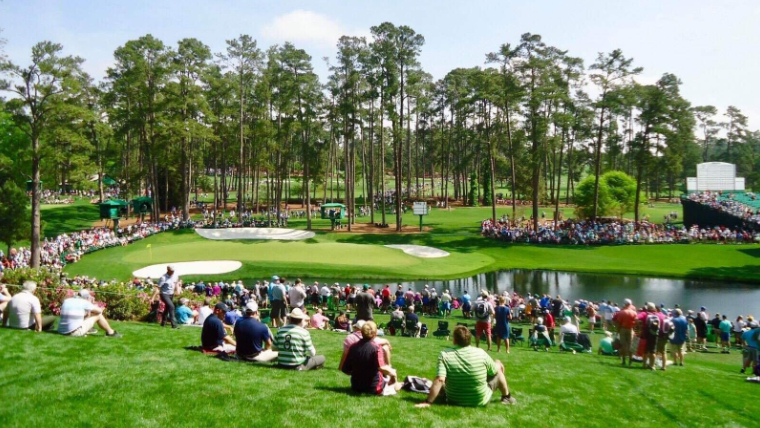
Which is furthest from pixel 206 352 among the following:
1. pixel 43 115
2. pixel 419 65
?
pixel 419 65

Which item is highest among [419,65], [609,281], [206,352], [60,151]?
[419,65]

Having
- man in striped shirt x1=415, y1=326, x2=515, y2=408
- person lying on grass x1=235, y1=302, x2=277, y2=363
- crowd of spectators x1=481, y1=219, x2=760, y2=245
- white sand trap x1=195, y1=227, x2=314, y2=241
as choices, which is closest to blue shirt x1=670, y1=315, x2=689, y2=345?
man in striped shirt x1=415, y1=326, x2=515, y2=408

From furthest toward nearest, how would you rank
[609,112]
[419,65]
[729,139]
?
[729,139]
[609,112]
[419,65]

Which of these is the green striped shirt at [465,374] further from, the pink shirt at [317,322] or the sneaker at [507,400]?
the pink shirt at [317,322]

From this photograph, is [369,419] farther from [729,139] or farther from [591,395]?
[729,139]

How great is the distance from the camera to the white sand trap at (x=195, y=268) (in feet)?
104

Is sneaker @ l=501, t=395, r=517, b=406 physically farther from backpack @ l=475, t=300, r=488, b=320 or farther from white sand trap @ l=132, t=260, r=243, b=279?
white sand trap @ l=132, t=260, r=243, b=279

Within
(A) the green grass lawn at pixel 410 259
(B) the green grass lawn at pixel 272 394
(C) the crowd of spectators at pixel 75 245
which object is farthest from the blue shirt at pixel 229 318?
(C) the crowd of spectators at pixel 75 245

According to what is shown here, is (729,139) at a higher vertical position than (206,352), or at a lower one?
higher

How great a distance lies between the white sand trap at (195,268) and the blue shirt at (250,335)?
23229mm

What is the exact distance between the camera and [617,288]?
98.3 ft

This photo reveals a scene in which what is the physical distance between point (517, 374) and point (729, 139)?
11680 cm

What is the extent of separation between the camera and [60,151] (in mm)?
29062

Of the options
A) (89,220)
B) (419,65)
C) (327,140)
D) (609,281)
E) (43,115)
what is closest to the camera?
(43,115)
